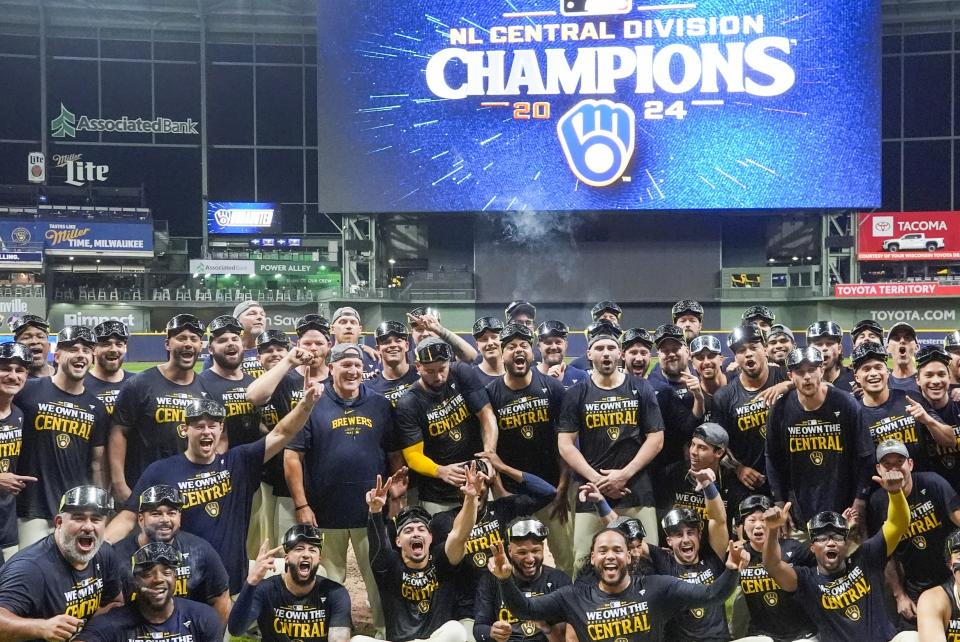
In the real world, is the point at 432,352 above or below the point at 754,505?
above

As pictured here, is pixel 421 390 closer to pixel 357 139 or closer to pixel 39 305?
pixel 357 139

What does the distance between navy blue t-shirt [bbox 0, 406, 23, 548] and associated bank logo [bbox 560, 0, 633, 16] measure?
26.2 metres

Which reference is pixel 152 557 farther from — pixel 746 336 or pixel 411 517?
pixel 746 336

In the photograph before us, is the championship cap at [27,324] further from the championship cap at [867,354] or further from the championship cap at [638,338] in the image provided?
the championship cap at [867,354]

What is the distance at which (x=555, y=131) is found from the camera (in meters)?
30.1

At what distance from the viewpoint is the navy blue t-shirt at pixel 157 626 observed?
531cm

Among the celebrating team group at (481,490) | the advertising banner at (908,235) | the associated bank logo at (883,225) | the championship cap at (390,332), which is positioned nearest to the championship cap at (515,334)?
the celebrating team group at (481,490)

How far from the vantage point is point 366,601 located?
26.0 feet

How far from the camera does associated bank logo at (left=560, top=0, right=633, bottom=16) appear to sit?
96.8 feet

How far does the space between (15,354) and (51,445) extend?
2.30 feet

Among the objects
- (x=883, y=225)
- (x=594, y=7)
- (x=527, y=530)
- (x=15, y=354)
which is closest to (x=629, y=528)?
(x=527, y=530)

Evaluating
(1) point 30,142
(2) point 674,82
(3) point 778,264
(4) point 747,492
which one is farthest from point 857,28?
(1) point 30,142

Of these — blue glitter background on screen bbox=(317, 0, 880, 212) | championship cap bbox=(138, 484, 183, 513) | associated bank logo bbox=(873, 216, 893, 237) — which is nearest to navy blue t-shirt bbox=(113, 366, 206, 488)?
championship cap bbox=(138, 484, 183, 513)

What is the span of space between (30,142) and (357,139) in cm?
2193
